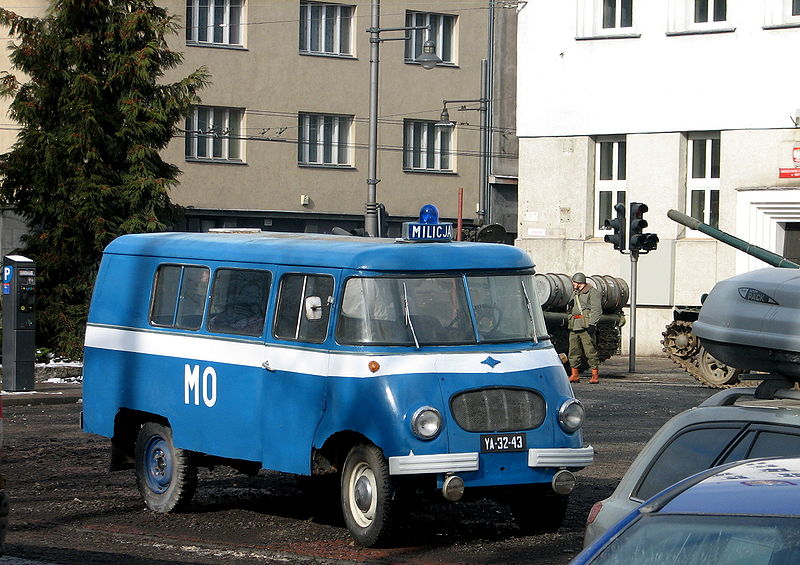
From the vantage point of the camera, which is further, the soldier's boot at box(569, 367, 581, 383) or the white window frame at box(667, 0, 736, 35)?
the white window frame at box(667, 0, 736, 35)

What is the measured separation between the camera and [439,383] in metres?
10.6

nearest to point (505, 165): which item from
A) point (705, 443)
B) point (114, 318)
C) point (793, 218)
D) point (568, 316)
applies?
point (793, 218)

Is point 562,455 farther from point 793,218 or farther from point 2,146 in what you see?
point 2,146

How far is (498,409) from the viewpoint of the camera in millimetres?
10641

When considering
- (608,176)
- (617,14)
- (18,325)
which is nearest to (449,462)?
(18,325)

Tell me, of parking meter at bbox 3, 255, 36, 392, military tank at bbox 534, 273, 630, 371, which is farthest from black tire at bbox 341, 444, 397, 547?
military tank at bbox 534, 273, 630, 371

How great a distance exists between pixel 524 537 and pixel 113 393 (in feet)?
12.7

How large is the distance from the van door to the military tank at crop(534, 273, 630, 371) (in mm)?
16914

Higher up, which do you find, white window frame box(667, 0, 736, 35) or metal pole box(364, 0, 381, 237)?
white window frame box(667, 0, 736, 35)

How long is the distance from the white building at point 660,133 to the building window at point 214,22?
36.3 feet

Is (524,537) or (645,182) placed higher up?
(645,182)

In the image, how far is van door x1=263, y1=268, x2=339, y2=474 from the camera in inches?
430

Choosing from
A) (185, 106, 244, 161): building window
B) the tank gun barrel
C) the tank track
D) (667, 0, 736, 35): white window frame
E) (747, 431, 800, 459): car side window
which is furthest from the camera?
(185, 106, 244, 161): building window

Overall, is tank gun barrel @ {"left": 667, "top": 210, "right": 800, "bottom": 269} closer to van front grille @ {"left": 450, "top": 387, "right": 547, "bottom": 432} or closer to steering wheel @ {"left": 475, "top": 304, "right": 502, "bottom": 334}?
steering wheel @ {"left": 475, "top": 304, "right": 502, "bottom": 334}
